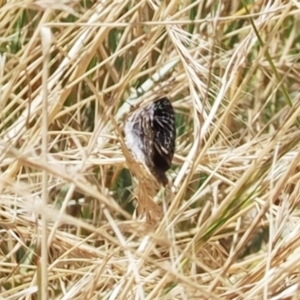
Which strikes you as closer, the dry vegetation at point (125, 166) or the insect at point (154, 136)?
the dry vegetation at point (125, 166)

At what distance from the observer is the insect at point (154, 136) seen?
117cm

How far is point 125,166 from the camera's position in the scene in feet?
4.22

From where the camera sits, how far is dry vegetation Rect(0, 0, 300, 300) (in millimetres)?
884

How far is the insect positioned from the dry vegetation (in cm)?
3

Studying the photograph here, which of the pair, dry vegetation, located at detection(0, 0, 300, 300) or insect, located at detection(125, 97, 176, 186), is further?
insect, located at detection(125, 97, 176, 186)

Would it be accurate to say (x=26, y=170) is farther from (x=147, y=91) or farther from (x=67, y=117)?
(x=147, y=91)

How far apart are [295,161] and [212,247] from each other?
0.40m

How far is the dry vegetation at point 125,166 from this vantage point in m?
0.88

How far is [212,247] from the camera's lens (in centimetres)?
125

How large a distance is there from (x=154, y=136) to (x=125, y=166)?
10cm

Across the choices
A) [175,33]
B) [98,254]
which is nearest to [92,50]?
[175,33]

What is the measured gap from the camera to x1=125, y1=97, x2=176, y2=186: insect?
117 cm

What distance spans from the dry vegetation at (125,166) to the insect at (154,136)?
0.03m

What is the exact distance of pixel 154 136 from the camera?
3.97 ft
